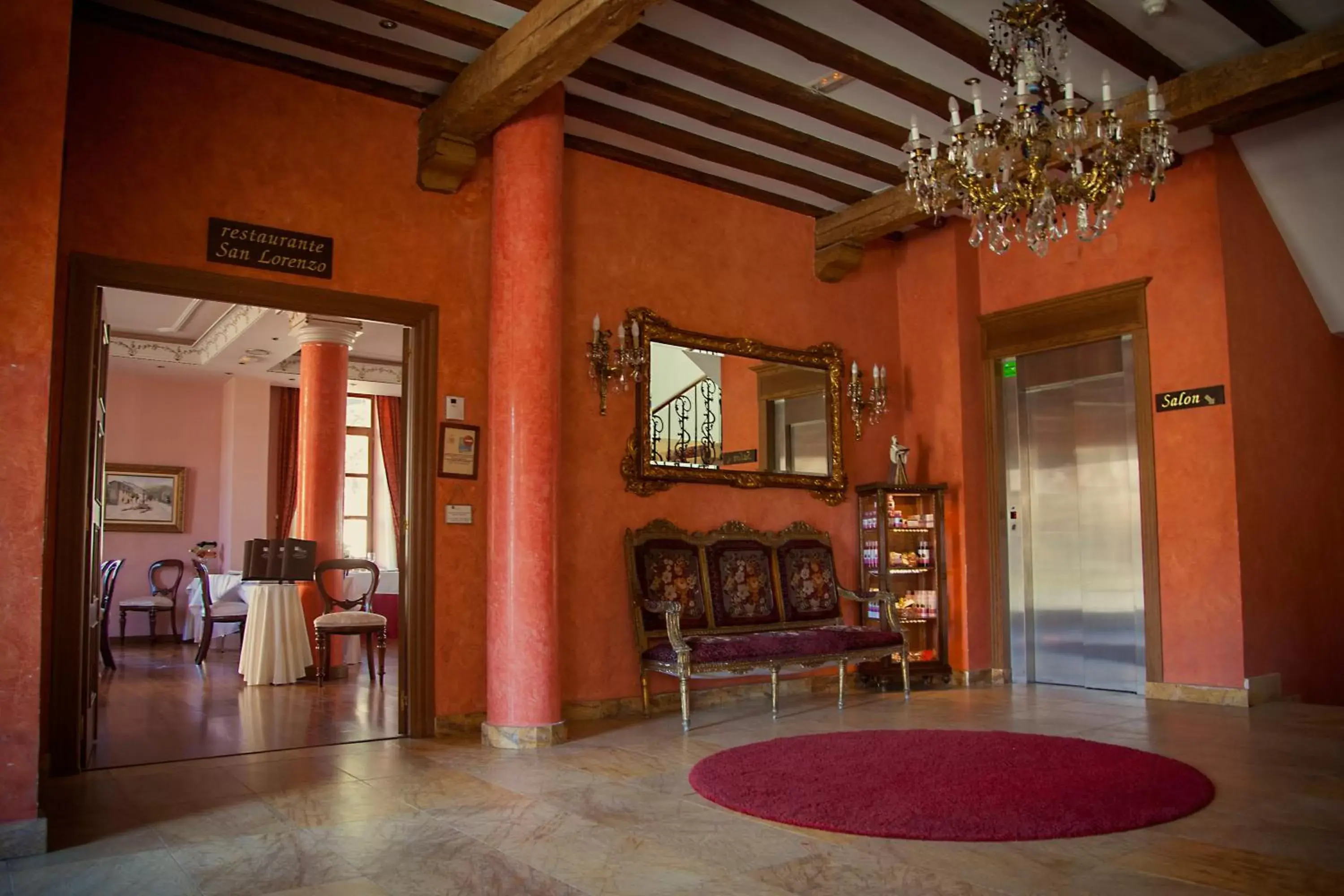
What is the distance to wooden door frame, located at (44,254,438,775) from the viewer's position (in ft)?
15.6

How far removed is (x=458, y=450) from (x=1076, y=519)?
15.8 ft

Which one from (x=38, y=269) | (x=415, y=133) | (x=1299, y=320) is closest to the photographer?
(x=38, y=269)

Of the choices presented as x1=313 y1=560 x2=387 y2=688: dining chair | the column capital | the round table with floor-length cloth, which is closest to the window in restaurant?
the column capital

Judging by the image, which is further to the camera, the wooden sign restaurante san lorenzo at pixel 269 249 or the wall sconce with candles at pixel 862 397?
the wall sconce with candles at pixel 862 397

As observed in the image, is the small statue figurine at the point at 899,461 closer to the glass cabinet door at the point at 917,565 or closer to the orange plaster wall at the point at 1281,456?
the glass cabinet door at the point at 917,565

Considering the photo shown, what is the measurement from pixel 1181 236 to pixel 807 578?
12.0ft

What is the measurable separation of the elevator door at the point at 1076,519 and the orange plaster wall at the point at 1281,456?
752mm

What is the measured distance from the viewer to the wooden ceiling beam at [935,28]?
521 cm

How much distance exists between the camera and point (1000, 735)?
18.1ft

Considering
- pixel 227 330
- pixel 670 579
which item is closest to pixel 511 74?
pixel 670 579

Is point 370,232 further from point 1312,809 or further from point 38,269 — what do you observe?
point 1312,809

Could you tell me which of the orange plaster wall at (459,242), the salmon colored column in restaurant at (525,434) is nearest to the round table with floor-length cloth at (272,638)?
the orange plaster wall at (459,242)

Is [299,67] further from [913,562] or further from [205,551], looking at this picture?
[205,551]

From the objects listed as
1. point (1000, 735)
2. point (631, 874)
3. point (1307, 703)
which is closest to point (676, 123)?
point (1000, 735)
